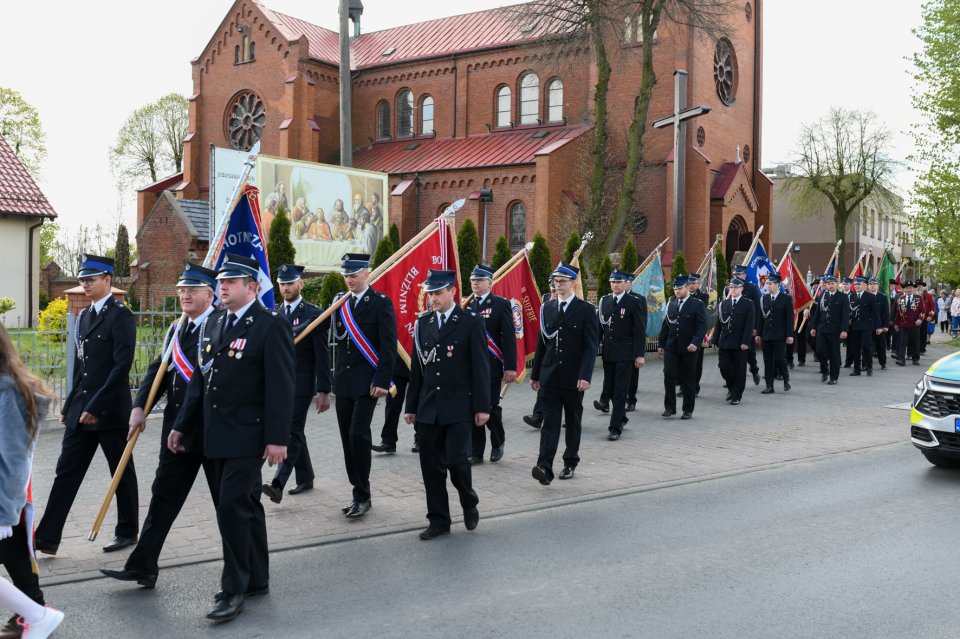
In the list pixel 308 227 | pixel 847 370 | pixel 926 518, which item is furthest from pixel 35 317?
pixel 926 518

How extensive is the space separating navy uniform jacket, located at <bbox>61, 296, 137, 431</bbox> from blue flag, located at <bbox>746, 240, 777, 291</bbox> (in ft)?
52.5

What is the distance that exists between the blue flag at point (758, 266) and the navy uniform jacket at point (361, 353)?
13.8m

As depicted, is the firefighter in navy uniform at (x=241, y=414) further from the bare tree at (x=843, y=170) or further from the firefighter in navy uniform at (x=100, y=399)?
the bare tree at (x=843, y=170)

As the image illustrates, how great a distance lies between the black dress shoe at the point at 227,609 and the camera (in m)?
4.69

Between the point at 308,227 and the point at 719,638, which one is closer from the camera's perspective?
the point at 719,638

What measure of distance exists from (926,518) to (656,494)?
2146mm

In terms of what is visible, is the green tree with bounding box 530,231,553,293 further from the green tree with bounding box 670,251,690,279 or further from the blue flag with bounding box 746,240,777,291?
the blue flag with bounding box 746,240,777,291

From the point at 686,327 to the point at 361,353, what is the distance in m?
7.10

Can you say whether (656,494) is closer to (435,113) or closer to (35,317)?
(35,317)

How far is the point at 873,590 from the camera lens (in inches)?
202

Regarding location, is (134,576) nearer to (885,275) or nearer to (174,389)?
(174,389)

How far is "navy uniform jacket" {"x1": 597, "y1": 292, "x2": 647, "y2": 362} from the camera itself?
11.6 m

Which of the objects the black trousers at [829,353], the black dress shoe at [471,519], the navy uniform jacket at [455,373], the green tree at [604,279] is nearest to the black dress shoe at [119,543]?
the navy uniform jacket at [455,373]

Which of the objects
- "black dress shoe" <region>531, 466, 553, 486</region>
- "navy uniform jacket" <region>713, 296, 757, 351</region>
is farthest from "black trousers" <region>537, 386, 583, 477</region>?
"navy uniform jacket" <region>713, 296, 757, 351</region>
